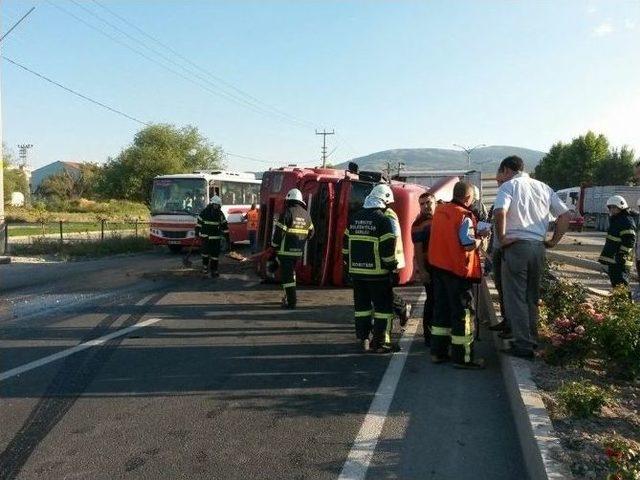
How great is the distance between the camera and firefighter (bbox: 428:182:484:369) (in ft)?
19.6

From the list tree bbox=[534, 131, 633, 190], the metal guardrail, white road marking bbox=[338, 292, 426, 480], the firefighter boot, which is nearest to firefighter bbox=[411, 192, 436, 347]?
white road marking bbox=[338, 292, 426, 480]

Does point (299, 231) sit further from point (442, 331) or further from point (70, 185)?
point (70, 185)

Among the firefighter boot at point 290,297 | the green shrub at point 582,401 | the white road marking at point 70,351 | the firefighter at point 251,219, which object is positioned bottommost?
the white road marking at point 70,351

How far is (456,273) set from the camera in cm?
598

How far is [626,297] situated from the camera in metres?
5.93

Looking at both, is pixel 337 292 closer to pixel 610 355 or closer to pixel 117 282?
pixel 117 282

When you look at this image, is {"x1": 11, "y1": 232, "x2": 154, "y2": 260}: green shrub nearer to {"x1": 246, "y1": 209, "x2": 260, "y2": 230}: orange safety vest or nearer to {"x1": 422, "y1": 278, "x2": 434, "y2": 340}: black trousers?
{"x1": 246, "y1": 209, "x2": 260, "y2": 230}: orange safety vest

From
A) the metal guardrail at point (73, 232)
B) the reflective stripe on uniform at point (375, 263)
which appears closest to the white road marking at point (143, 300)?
the reflective stripe on uniform at point (375, 263)

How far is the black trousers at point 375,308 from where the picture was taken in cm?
662

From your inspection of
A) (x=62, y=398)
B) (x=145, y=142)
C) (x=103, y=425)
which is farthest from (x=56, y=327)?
(x=145, y=142)

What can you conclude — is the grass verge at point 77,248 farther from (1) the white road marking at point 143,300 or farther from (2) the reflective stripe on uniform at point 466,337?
(2) the reflective stripe on uniform at point 466,337

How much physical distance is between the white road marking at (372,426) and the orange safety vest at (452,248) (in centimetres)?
111

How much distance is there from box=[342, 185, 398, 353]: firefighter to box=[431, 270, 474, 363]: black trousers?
1.90 feet

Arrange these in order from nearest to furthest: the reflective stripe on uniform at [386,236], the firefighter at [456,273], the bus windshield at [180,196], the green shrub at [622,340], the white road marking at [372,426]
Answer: the white road marking at [372,426], the green shrub at [622,340], the firefighter at [456,273], the reflective stripe on uniform at [386,236], the bus windshield at [180,196]
